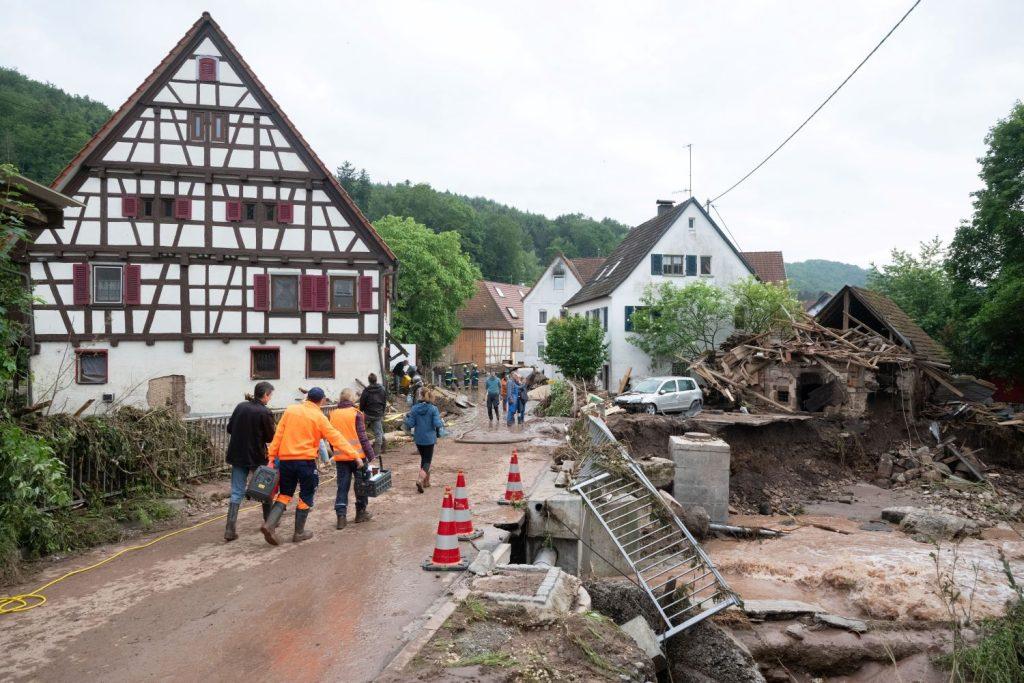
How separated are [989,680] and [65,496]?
921 centimetres

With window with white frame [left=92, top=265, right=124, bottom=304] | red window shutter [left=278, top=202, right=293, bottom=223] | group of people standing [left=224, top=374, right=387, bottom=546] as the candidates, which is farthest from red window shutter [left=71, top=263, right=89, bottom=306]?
group of people standing [left=224, top=374, right=387, bottom=546]

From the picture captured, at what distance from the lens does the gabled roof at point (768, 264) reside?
41.9 meters

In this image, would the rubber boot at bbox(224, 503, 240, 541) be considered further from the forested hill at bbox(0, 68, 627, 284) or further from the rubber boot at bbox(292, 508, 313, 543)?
the forested hill at bbox(0, 68, 627, 284)

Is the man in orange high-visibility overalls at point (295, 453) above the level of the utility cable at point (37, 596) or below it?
above

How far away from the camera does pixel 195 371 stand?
22.0 meters

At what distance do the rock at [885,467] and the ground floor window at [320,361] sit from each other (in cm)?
1747

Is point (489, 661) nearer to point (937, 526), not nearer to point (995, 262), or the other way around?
point (937, 526)

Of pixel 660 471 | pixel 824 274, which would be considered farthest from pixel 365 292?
pixel 824 274

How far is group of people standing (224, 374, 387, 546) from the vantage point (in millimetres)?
7953

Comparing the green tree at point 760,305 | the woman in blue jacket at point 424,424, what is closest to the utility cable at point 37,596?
the woman in blue jacket at point 424,424

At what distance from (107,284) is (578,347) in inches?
817

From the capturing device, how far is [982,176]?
22.6 meters

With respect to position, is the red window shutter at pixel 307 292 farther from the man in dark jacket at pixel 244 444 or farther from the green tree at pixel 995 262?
the green tree at pixel 995 262

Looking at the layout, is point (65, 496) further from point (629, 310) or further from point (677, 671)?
Answer: point (629, 310)
